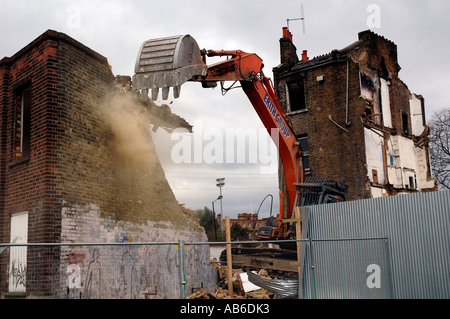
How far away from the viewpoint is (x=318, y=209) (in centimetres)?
1130

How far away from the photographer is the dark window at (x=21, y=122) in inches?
453

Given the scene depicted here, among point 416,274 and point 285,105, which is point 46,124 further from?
point 285,105

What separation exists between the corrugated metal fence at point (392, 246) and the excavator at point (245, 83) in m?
2.30

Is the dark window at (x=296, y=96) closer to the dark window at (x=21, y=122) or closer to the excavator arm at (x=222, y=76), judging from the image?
the excavator arm at (x=222, y=76)

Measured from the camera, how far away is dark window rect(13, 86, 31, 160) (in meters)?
11.5

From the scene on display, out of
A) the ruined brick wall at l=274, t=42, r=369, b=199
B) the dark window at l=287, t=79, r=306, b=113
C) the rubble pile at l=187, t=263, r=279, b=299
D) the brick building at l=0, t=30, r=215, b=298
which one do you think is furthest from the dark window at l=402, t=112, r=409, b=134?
the brick building at l=0, t=30, r=215, b=298

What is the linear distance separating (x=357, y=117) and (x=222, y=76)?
35.9 feet

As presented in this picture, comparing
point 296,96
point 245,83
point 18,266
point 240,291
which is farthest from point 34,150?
point 296,96

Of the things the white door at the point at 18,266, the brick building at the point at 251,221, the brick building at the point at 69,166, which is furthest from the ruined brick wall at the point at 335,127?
the white door at the point at 18,266

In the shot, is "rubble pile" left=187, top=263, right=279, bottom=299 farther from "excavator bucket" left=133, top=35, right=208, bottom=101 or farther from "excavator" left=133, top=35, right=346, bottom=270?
"excavator bucket" left=133, top=35, right=208, bottom=101

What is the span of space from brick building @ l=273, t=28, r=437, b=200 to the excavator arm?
7647mm

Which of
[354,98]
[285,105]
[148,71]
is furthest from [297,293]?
[285,105]

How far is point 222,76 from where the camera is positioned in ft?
38.5

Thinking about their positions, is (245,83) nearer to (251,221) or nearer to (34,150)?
(34,150)
